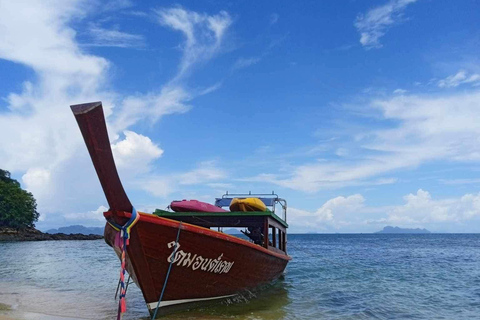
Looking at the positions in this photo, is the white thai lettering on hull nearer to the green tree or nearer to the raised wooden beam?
the raised wooden beam

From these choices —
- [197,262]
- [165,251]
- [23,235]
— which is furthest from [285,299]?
[23,235]

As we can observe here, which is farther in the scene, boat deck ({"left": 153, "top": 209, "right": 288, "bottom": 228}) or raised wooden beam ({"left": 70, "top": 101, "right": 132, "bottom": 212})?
boat deck ({"left": 153, "top": 209, "right": 288, "bottom": 228})

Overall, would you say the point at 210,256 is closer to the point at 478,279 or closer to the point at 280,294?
the point at 280,294

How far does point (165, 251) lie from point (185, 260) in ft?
1.85

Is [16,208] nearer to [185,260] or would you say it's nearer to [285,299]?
[285,299]

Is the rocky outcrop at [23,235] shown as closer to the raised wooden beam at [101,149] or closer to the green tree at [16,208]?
the green tree at [16,208]

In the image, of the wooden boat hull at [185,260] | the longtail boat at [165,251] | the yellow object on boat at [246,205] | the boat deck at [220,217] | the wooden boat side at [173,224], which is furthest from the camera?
the yellow object on boat at [246,205]

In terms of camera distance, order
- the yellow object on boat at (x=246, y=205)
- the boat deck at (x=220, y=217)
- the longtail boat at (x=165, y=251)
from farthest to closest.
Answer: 1. the yellow object on boat at (x=246, y=205)
2. the boat deck at (x=220, y=217)
3. the longtail boat at (x=165, y=251)

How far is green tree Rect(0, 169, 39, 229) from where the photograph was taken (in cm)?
6700

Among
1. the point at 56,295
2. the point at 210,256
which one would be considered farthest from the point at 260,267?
the point at 56,295

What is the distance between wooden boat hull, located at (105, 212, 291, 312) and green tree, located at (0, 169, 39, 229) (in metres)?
68.3

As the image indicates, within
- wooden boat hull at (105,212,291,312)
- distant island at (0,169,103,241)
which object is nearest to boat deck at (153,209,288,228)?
wooden boat hull at (105,212,291,312)

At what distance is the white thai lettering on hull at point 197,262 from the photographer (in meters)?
7.63

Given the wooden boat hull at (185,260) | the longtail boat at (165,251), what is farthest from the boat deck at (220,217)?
the wooden boat hull at (185,260)
